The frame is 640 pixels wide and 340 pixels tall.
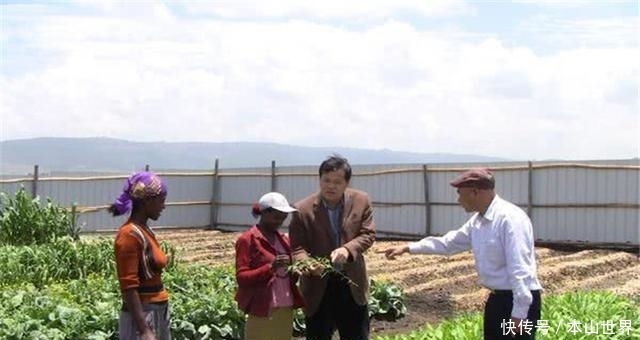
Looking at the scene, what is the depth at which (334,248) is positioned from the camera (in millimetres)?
5820

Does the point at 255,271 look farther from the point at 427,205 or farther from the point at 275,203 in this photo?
the point at 427,205

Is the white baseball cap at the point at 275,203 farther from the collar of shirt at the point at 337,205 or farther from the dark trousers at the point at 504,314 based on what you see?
the dark trousers at the point at 504,314

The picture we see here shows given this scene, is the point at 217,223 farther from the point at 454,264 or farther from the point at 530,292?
the point at 530,292

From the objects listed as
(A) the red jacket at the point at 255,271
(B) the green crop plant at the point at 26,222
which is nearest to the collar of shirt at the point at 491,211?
(A) the red jacket at the point at 255,271

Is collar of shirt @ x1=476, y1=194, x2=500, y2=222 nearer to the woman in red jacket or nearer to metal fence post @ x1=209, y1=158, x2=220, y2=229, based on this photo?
the woman in red jacket

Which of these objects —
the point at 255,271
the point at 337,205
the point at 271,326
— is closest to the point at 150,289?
the point at 255,271

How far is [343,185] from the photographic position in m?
5.69

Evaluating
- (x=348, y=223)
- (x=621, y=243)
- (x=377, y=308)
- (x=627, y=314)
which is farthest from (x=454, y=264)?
(x=348, y=223)

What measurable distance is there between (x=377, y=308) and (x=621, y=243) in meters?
8.71

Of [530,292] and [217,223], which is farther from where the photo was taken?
[217,223]

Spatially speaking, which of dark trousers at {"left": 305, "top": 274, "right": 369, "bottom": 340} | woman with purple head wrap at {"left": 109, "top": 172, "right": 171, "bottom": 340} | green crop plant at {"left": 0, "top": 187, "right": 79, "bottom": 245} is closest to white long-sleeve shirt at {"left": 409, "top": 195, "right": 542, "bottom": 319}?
dark trousers at {"left": 305, "top": 274, "right": 369, "bottom": 340}

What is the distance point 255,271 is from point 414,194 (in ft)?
46.2

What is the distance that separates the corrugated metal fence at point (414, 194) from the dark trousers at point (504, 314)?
11890mm

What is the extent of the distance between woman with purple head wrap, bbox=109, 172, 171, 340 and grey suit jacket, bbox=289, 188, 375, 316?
45.7 inches
